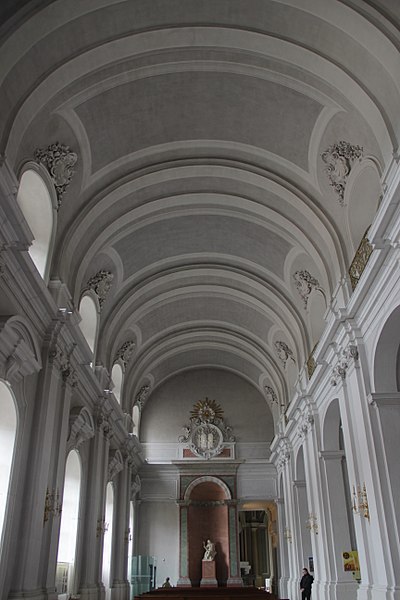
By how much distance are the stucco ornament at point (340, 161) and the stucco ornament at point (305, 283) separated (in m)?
3.68

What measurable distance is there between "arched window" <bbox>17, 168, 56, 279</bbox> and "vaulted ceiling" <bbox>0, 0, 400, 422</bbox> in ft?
1.49

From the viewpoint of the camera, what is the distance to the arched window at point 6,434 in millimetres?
9914

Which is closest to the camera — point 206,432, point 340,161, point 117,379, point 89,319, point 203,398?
point 340,161

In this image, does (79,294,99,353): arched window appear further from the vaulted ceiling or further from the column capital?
the column capital

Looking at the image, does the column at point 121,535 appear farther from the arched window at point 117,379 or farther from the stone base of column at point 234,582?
Answer: the stone base of column at point 234,582

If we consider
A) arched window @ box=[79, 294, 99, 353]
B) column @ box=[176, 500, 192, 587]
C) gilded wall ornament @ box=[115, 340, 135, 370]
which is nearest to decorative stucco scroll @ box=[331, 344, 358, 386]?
arched window @ box=[79, 294, 99, 353]

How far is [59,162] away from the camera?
11688 mm

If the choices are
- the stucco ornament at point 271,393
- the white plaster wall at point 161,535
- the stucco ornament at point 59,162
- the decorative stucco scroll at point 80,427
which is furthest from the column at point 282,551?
the stucco ornament at point 59,162

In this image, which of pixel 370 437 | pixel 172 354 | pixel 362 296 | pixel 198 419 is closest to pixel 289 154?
pixel 362 296

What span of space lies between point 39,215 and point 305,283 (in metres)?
7.87

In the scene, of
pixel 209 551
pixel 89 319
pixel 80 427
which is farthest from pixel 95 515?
pixel 209 551

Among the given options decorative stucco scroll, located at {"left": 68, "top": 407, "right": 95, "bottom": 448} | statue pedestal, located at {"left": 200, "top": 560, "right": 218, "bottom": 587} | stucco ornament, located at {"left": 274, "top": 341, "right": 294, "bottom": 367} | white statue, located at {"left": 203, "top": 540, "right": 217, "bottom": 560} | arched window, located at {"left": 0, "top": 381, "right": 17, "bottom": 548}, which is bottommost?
statue pedestal, located at {"left": 200, "top": 560, "right": 218, "bottom": 587}

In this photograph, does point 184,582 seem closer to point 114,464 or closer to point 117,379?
point 114,464

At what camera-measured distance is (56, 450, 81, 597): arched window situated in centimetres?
1388
